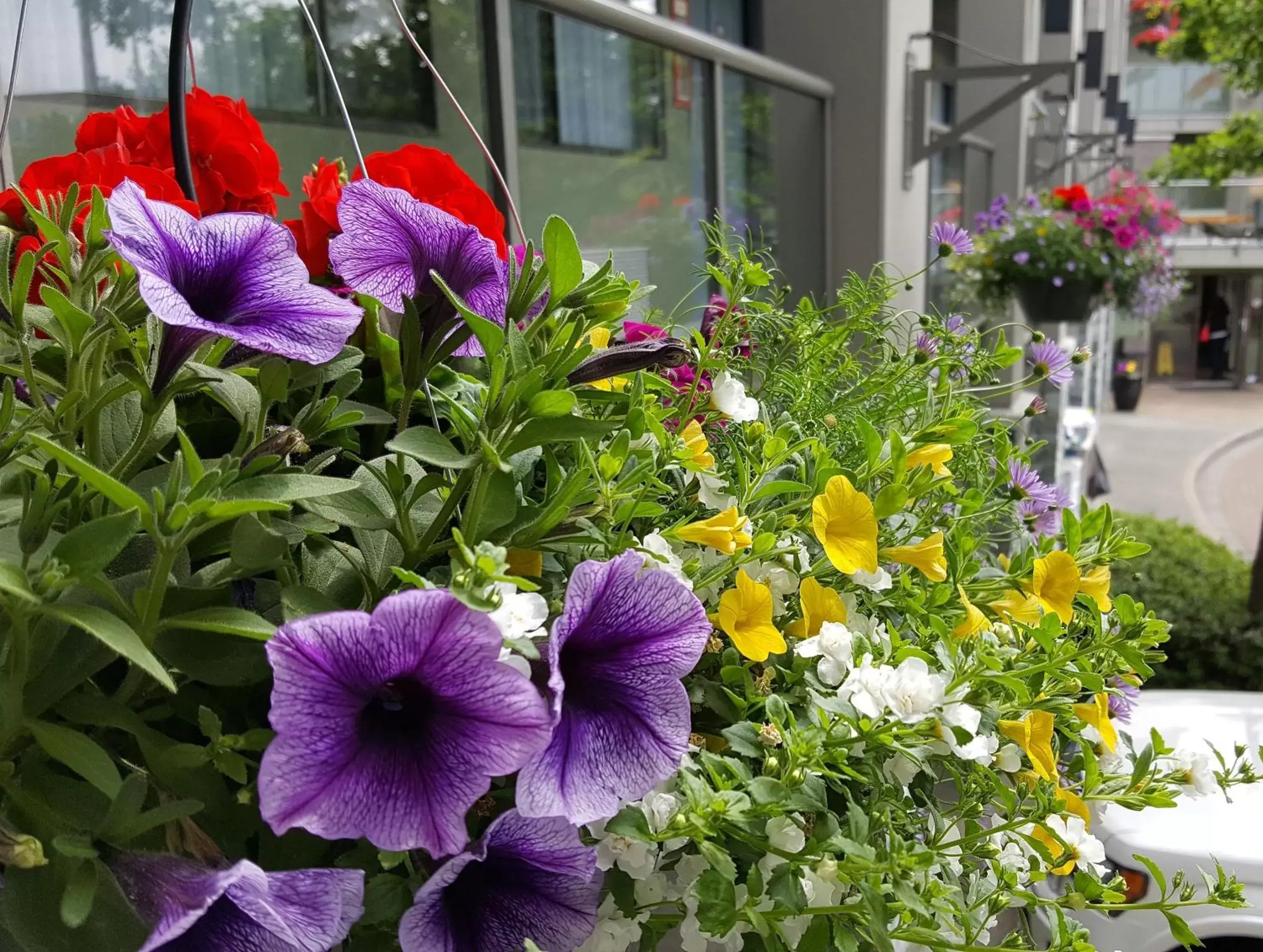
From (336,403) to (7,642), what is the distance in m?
0.14

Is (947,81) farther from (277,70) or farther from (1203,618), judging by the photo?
(277,70)

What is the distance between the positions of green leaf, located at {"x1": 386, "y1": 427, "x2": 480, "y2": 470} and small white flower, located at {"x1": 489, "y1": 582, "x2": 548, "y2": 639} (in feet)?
0.17

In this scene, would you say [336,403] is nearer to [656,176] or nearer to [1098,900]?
[1098,900]

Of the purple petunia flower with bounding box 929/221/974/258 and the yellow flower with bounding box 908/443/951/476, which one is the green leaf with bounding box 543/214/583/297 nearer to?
the yellow flower with bounding box 908/443/951/476

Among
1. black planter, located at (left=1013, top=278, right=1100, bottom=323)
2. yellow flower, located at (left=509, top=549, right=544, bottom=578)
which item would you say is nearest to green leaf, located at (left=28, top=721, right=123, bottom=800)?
yellow flower, located at (left=509, top=549, right=544, bottom=578)

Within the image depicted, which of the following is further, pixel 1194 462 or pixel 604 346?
pixel 1194 462

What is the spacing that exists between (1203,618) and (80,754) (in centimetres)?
328

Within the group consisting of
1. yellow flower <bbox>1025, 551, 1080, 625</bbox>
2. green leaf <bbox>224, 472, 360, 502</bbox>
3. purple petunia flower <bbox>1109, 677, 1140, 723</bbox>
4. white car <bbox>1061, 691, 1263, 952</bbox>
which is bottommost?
white car <bbox>1061, 691, 1263, 952</bbox>

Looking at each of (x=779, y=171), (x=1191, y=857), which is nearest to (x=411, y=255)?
(x=1191, y=857)

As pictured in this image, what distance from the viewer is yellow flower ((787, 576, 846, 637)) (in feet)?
1.38

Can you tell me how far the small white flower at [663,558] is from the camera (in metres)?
0.36

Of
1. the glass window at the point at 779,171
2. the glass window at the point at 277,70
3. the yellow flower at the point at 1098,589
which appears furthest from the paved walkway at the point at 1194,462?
the yellow flower at the point at 1098,589

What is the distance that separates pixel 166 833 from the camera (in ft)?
1.07

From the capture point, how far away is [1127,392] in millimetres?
13086
